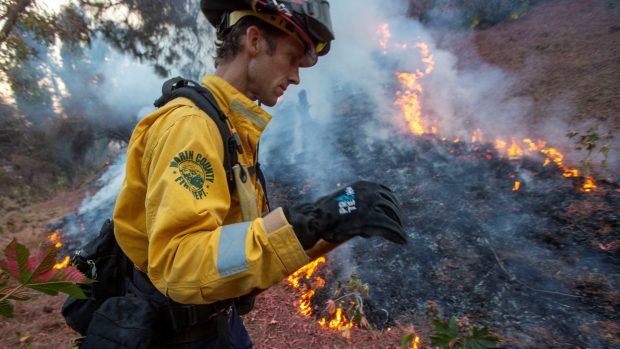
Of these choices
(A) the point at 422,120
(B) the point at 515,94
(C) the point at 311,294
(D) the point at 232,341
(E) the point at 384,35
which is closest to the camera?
(D) the point at 232,341

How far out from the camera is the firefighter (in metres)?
1.19

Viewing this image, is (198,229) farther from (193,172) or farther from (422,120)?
(422,120)

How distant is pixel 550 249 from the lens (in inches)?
175

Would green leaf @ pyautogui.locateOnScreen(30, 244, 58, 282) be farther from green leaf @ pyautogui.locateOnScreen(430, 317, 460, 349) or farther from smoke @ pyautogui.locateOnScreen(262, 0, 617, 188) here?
smoke @ pyautogui.locateOnScreen(262, 0, 617, 188)

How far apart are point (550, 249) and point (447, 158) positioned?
122 inches

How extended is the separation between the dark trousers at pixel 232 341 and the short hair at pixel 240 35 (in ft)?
5.14

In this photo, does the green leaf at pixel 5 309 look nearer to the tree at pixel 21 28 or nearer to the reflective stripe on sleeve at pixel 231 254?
the reflective stripe on sleeve at pixel 231 254

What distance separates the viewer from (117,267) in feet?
6.52

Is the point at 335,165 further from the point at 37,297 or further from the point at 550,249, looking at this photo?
the point at 37,297

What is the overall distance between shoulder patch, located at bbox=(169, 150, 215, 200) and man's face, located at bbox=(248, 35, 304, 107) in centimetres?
70

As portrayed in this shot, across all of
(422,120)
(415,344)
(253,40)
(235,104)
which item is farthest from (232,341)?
(422,120)

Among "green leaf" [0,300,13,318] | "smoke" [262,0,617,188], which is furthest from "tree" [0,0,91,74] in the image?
"green leaf" [0,300,13,318]

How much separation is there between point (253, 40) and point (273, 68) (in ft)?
0.56

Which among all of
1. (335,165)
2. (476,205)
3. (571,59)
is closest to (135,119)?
(335,165)
